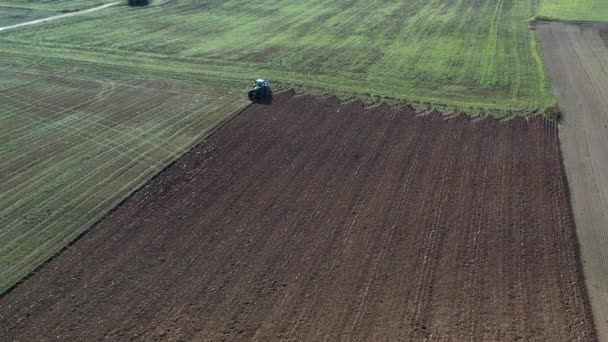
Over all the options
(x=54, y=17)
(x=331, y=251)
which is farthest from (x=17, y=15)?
(x=331, y=251)

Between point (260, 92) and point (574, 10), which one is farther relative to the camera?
point (574, 10)

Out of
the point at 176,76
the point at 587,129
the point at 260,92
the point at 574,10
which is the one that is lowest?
the point at 587,129

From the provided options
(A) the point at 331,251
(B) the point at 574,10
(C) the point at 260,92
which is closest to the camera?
(A) the point at 331,251

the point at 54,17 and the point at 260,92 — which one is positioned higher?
the point at 54,17

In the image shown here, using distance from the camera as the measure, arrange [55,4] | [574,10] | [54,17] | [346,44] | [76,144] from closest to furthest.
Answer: [76,144], [346,44], [54,17], [574,10], [55,4]

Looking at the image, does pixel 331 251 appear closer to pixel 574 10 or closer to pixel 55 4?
pixel 574 10

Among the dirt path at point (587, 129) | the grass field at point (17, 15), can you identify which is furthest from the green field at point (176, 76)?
the grass field at point (17, 15)

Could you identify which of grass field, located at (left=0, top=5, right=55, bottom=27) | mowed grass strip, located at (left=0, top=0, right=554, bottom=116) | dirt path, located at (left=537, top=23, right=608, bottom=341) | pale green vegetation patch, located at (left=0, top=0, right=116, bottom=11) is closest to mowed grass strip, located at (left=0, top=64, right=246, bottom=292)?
mowed grass strip, located at (left=0, top=0, right=554, bottom=116)

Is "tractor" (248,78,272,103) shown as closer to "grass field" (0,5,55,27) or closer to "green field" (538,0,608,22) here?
"grass field" (0,5,55,27)
